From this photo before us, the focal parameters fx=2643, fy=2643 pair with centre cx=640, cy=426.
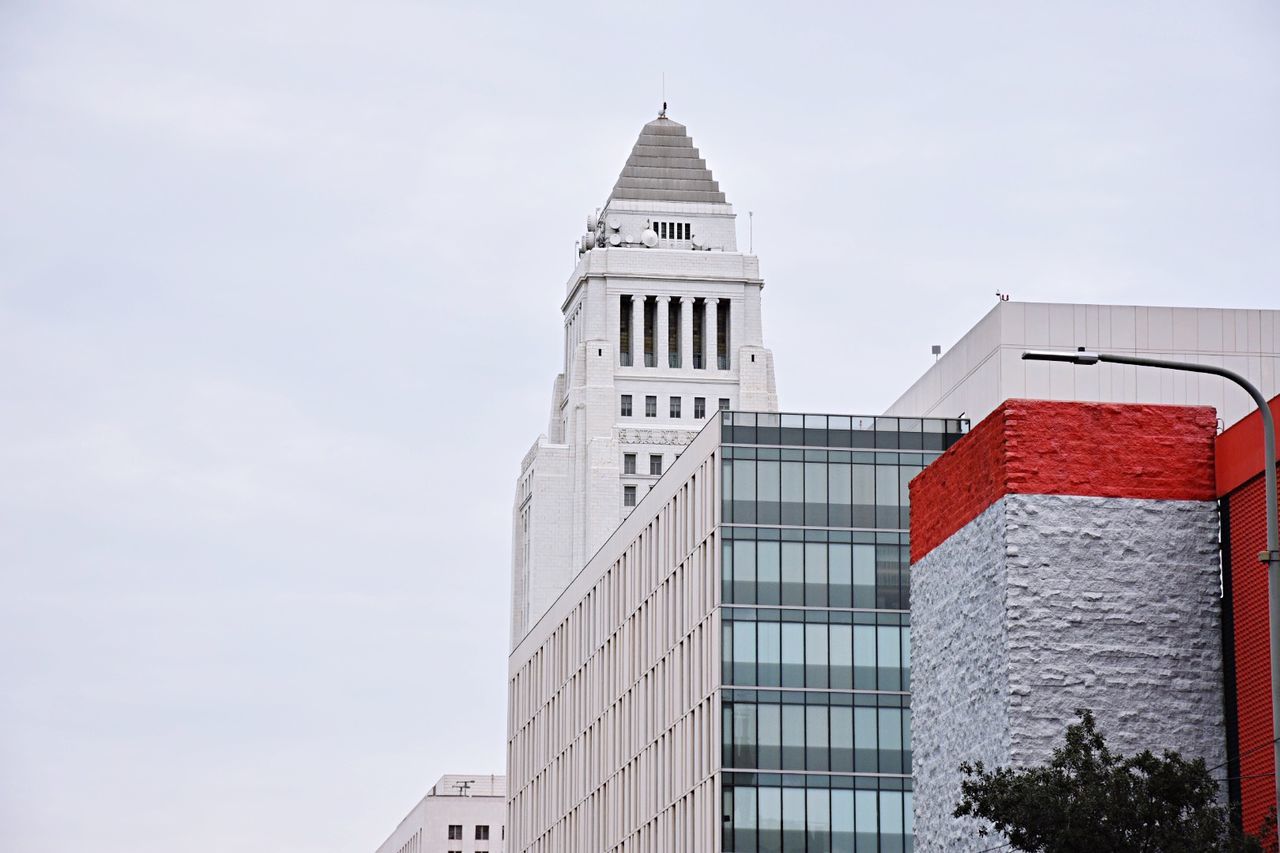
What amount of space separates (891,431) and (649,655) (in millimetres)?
15353

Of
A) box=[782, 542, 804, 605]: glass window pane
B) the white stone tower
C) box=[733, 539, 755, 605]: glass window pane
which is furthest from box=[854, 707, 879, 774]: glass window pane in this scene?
the white stone tower

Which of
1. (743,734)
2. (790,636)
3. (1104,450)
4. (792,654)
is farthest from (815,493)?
(1104,450)

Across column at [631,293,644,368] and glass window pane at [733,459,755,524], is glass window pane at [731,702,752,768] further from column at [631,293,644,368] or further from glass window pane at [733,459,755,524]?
column at [631,293,644,368]

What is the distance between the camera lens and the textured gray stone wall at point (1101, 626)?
49312 mm

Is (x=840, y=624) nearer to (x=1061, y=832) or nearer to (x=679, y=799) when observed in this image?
(x=679, y=799)

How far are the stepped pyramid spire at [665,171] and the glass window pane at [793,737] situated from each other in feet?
321

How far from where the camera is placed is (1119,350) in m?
94.3

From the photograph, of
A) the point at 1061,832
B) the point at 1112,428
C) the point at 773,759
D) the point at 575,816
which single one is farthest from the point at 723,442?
the point at 1061,832

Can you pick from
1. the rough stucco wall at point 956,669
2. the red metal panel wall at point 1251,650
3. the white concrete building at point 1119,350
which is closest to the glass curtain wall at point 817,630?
the white concrete building at point 1119,350

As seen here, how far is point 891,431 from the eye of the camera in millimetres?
92250

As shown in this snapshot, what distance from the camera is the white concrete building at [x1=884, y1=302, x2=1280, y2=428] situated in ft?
300

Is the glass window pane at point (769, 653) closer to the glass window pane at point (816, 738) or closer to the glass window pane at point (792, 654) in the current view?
the glass window pane at point (792, 654)

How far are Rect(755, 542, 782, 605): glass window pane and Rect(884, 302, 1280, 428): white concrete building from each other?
880 centimetres

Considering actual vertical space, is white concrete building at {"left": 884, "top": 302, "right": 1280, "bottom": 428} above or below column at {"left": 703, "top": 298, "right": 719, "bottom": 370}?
below
